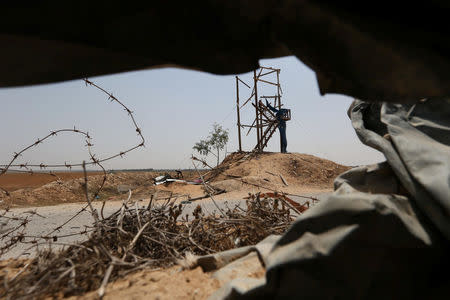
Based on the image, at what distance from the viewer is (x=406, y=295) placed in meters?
1.24

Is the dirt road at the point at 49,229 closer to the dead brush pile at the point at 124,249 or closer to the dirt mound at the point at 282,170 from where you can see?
the dead brush pile at the point at 124,249

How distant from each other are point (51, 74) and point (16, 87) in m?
0.16

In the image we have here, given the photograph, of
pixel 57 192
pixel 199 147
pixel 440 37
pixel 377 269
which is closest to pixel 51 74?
pixel 440 37

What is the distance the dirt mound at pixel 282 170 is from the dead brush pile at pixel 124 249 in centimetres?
938

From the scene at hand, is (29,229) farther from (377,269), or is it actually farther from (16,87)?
(377,269)

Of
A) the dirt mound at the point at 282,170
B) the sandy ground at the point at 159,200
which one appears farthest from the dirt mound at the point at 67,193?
the dirt mound at the point at 282,170

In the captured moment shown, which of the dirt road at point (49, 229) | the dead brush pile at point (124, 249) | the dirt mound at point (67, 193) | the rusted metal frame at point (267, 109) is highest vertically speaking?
the rusted metal frame at point (267, 109)

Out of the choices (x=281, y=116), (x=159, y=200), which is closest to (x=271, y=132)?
(x=281, y=116)

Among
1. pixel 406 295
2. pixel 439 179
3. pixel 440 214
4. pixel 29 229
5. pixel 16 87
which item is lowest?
pixel 29 229

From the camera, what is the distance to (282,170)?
14945mm

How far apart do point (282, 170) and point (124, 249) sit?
1366cm

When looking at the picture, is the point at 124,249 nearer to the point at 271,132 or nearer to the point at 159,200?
the point at 159,200

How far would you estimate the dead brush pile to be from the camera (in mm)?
1521

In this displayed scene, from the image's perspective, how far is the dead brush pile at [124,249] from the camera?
1521 millimetres
